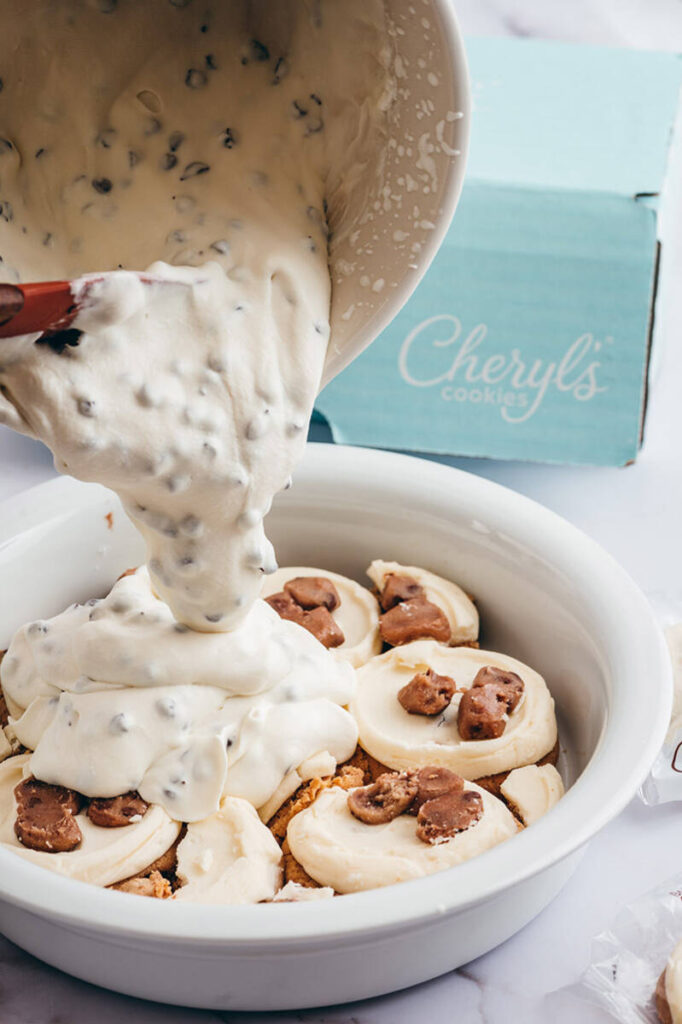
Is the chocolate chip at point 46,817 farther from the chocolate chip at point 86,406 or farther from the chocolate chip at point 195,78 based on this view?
the chocolate chip at point 195,78

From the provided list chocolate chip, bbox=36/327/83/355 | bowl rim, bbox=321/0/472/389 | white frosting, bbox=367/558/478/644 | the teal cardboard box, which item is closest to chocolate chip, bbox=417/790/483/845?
white frosting, bbox=367/558/478/644

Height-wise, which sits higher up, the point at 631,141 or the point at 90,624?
the point at 631,141

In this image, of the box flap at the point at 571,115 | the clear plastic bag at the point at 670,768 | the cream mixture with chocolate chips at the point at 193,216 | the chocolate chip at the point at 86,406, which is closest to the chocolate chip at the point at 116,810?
the cream mixture with chocolate chips at the point at 193,216

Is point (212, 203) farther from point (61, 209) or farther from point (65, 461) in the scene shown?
point (65, 461)

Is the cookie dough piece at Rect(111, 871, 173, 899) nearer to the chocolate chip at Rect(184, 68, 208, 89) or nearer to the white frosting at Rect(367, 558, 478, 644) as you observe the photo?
the white frosting at Rect(367, 558, 478, 644)

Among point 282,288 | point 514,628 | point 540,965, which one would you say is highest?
point 282,288

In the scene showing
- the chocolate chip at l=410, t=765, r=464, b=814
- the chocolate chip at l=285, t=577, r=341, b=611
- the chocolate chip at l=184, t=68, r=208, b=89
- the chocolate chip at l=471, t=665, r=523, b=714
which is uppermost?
the chocolate chip at l=184, t=68, r=208, b=89

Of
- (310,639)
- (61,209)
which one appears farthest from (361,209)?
(310,639)
